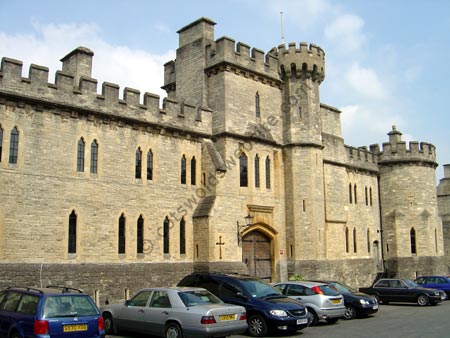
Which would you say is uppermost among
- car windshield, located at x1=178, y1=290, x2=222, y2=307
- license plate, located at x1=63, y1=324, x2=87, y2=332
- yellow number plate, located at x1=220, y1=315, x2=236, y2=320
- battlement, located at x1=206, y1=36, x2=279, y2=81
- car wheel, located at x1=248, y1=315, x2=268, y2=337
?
battlement, located at x1=206, y1=36, x2=279, y2=81

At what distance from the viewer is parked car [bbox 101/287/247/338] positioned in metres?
11.3

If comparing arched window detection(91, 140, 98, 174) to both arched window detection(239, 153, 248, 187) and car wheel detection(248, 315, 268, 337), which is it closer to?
arched window detection(239, 153, 248, 187)

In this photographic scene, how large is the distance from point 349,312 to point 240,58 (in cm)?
1381

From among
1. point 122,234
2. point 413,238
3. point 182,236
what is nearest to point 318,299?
point 182,236

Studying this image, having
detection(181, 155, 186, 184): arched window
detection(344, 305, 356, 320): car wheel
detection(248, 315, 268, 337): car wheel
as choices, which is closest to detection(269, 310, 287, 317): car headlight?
detection(248, 315, 268, 337): car wheel

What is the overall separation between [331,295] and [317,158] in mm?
12262

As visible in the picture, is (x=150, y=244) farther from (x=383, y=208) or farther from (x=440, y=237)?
(x=440, y=237)

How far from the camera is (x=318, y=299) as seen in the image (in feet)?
51.2

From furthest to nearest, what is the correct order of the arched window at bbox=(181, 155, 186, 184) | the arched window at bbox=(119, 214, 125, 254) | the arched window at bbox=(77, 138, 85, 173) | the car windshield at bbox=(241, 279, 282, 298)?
the arched window at bbox=(181, 155, 186, 184), the arched window at bbox=(119, 214, 125, 254), the arched window at bbox=(77, 138, 85, 173), the car windshield at bbox=(241, 279, 282, 298)

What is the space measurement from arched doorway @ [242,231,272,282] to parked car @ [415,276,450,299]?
25.7 feet

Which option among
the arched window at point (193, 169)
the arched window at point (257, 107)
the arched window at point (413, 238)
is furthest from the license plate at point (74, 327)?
the arched window at point (413, 238)

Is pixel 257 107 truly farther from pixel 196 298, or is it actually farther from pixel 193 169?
pixel 196 298

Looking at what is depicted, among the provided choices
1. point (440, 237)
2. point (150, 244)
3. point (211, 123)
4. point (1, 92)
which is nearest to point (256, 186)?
point (211, 123)

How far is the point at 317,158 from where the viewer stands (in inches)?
1068
